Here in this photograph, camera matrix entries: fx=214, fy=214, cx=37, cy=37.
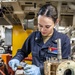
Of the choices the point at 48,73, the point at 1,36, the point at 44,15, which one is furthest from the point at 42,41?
the point at 1,36

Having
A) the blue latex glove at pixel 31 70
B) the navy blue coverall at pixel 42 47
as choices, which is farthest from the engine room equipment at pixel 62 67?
the navy blue coverall at pixel 42 47

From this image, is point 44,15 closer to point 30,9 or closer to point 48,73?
point 48,73

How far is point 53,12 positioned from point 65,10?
143 centimetres

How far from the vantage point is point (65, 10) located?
276 centimetres

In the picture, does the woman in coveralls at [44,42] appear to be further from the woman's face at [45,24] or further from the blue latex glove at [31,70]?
the blue latex glove at [31,70]

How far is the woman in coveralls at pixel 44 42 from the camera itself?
1.36 m

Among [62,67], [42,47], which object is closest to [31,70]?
[62,67]

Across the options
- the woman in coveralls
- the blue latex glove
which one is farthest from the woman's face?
the blue latex glove

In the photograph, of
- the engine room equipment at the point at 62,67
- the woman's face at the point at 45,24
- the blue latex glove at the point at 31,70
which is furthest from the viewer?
the woman's face at the point at 45,24

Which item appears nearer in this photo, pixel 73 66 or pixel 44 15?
pixel 73 66

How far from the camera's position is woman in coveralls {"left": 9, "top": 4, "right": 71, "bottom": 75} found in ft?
4.48

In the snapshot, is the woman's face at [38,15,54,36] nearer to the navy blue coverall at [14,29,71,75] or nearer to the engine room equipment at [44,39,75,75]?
the navy blue coverall at [14,29,71,75]

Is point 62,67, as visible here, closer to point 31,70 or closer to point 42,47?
point 31,70

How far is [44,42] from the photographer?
4.87 ft
